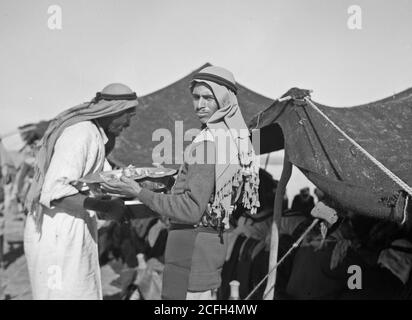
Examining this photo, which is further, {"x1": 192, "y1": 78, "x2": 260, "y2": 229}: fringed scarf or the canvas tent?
the canvas tent

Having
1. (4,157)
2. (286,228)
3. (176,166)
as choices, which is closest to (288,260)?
(286,228)

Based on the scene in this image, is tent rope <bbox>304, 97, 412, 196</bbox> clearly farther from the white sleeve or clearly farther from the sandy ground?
the sandy ground

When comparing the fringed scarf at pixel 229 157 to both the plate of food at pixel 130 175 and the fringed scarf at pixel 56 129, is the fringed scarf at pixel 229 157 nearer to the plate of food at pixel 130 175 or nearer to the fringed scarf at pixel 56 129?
the plate of food at pixel 130 175

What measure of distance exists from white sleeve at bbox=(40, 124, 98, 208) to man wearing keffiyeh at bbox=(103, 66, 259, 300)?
1.03ft

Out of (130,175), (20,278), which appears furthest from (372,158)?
(20,278)

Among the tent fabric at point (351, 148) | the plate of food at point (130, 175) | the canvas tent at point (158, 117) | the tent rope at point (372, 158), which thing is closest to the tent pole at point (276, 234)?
the tent fabric at point (351, 148)

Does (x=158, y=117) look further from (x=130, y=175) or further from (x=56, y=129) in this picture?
(x=130, y=175)

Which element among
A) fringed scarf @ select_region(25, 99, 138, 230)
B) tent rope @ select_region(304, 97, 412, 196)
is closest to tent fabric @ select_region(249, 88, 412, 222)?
tent rope @ select_region(304, 97, 412, 196)

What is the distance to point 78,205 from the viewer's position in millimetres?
2373

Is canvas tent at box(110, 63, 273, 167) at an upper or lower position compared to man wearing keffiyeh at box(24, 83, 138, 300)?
upper

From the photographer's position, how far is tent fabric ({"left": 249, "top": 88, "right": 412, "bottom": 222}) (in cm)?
280

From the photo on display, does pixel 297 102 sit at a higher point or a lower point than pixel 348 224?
higher
